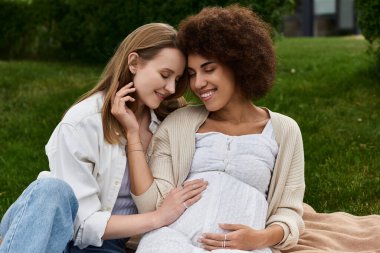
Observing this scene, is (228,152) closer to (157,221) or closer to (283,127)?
(283,127)

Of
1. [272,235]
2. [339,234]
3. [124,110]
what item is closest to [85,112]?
[124,110]

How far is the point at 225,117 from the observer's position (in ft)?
12.6

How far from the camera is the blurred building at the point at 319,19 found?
2593cm

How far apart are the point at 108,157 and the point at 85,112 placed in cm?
26

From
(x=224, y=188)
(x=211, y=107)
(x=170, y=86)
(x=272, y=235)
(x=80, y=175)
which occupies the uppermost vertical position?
(x=170, y=86)

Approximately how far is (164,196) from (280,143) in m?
0.70

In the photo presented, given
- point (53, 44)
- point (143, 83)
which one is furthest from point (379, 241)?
point (53, 44)

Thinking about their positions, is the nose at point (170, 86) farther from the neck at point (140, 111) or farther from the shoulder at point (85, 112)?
the shoulder at point (85, 112)

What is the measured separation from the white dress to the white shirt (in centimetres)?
27

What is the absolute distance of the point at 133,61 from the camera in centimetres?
365

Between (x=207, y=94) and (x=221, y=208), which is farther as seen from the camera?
(x=207, y=94)

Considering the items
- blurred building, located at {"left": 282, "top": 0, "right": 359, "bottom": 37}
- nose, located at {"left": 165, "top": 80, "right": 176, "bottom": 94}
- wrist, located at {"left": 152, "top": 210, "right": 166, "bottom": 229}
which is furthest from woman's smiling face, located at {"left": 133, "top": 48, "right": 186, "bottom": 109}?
blurred building, located at {"left": 282, "top": 0, "right": 359, "bottom": 37}

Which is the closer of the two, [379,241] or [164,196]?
[164,196]

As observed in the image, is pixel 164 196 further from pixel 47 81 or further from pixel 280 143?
pixel 47 81
